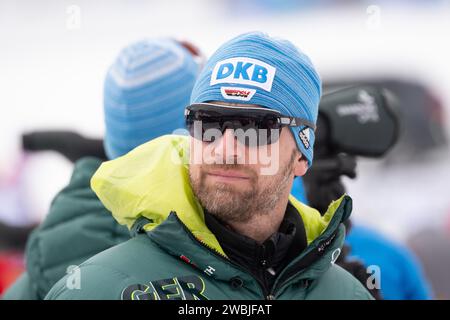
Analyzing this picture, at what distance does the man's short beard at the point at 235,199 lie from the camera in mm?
2234

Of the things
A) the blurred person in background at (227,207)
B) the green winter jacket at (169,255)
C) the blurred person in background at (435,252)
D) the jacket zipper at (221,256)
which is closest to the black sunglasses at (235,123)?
the blurred person in background at (227,207)

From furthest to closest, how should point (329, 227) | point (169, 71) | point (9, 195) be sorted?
point (9, 195)
point (169, 71)
point (329, 227)

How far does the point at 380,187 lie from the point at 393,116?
537 centimetres

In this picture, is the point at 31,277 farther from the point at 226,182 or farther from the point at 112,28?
the point at 112,28

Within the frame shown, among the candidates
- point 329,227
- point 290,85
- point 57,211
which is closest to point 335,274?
point 329,227

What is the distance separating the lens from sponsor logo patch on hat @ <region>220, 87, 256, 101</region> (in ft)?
7.62

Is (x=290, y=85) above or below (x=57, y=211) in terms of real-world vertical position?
above

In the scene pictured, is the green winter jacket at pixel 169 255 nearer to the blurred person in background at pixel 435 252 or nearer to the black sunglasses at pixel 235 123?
the black sunglasses at pixel 235 123

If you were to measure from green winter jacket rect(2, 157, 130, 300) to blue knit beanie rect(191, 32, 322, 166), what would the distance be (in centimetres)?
65

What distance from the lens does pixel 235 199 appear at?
225cm

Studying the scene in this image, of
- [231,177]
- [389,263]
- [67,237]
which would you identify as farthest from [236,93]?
[389,263]

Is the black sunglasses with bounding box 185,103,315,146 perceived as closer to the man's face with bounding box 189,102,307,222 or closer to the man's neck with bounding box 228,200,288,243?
the man's face with bounding box 189,102,307,222

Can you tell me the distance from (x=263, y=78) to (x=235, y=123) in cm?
15

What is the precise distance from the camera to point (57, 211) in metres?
2.94
